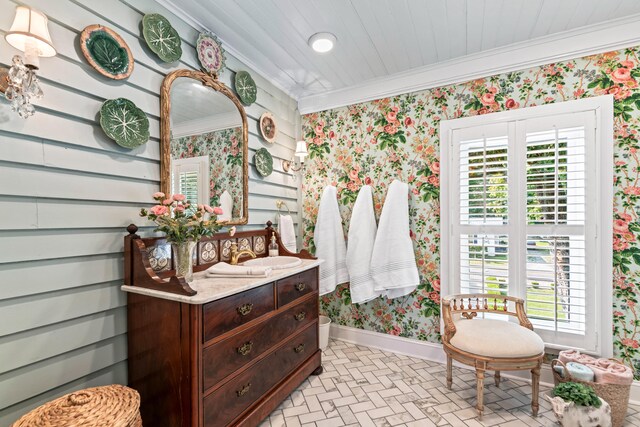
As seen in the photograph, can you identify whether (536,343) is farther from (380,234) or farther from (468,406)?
(380,234)

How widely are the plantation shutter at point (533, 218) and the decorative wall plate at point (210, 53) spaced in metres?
1.96

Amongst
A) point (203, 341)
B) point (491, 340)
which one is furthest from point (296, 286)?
point (491, 340)

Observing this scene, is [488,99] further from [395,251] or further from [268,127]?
[268,127]

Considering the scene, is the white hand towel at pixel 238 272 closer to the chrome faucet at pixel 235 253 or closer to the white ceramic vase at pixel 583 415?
the chrome faucet at pixel 235 253

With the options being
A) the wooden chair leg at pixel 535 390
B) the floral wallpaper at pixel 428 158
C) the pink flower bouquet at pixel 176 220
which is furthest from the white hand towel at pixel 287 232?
the wooden chair leg at pixel 535 390

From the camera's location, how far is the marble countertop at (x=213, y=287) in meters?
1.32

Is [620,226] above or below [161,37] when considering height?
below

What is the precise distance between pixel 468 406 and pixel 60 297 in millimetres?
2434

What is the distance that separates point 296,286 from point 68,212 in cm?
132

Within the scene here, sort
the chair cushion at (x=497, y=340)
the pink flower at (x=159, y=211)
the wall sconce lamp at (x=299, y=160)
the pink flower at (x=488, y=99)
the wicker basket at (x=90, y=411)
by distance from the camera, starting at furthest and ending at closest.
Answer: the wall sconce lamp at (x=299, y=160) → the pink flower at (x=488, y=99) → the chair cushion at (x=497, y=340) → the pink flower at (x=159, y=211) → the wicker basket at (x=90, y=411)

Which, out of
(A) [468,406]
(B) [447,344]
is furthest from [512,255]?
(A) [468,406]

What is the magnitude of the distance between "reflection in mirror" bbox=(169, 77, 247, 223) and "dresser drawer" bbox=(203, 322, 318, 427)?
1.02 metres

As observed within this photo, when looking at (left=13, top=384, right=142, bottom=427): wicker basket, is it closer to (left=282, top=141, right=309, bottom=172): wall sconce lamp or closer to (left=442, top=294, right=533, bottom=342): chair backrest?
(left=442, top=294, right=533, bottom=342): chair backrest

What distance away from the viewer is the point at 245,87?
2395 millimetres
